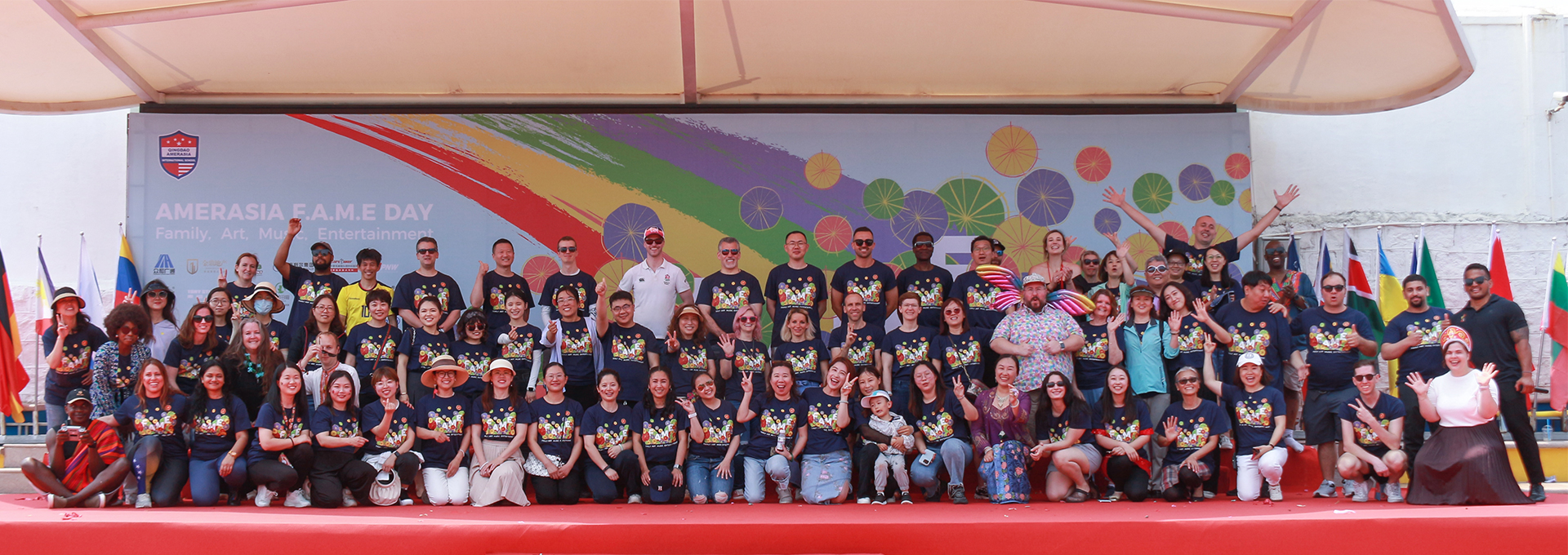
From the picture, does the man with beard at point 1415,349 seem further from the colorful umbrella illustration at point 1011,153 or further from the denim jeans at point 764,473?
the denim jeans at point 764,473

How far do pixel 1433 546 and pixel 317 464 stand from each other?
6.32 metres

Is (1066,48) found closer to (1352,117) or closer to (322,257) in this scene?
(1352,117)

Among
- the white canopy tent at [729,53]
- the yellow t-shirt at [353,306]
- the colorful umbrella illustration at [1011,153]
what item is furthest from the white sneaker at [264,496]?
the colorful umbrella illustration at [1011,153]

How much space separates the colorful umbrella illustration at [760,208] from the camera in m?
8.99

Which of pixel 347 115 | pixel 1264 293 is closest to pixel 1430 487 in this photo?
pixel 1264 293

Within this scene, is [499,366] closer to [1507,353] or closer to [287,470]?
[287,470]

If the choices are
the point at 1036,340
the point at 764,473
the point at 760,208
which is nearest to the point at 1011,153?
the point at 760,208

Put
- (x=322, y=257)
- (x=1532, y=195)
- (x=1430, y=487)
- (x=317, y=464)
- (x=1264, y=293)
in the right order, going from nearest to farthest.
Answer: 1. (x=1430, y=487)
2. (x=317, y=464)
3. (x=1264, y=293)
4. (x=322, y=257)
5. (x=1532, y=195)

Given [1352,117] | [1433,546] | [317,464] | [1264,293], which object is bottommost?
[1433,546]

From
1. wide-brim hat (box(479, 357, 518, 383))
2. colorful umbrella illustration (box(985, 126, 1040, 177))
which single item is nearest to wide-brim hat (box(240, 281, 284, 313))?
wide-brim hat (box(479, 357, 518, 383))

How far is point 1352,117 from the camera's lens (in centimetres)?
969

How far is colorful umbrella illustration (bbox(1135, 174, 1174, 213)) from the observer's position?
9.06m

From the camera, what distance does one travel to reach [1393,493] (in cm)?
641

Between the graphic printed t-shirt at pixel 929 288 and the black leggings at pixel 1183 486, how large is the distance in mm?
1814
